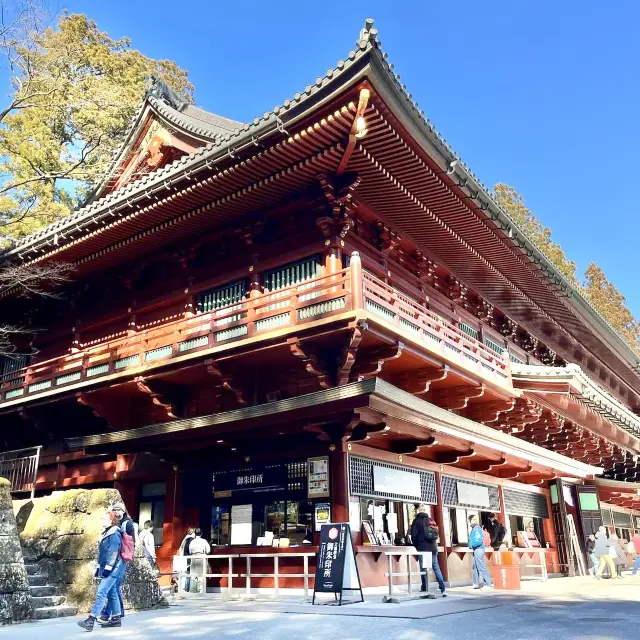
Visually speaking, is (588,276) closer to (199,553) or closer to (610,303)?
(610,303)

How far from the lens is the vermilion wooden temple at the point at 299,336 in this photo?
11.9 m

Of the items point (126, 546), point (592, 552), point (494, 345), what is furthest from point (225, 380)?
point (592, 552)

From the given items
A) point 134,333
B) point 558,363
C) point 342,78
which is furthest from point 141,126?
point 558,363

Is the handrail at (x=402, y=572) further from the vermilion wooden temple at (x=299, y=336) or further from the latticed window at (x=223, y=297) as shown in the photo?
the latticed window at (x=223, y=297)

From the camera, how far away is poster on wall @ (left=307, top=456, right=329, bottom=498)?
12211mm

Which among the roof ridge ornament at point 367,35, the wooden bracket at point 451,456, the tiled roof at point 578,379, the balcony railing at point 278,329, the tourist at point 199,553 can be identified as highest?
the roof ridge ornament at point 367,35

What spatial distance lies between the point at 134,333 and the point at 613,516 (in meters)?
21.7

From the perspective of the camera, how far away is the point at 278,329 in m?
12.1

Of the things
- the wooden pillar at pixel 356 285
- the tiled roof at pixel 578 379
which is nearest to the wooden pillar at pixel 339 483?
the wooden pillar at pixel 356 285

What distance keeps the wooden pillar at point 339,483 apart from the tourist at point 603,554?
420 inches

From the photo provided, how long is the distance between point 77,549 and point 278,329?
5.18 metres

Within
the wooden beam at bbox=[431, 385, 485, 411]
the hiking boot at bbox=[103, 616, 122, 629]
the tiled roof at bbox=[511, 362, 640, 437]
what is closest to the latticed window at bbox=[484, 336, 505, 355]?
the tiled roof at bbox=[511, 362, 640, 437]

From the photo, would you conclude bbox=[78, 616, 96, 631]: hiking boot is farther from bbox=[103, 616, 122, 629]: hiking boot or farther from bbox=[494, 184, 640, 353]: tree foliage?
bbox=[494, 184, 640, 353]: tree foliage

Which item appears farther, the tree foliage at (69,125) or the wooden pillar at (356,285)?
the tree foliage at (69,125)
